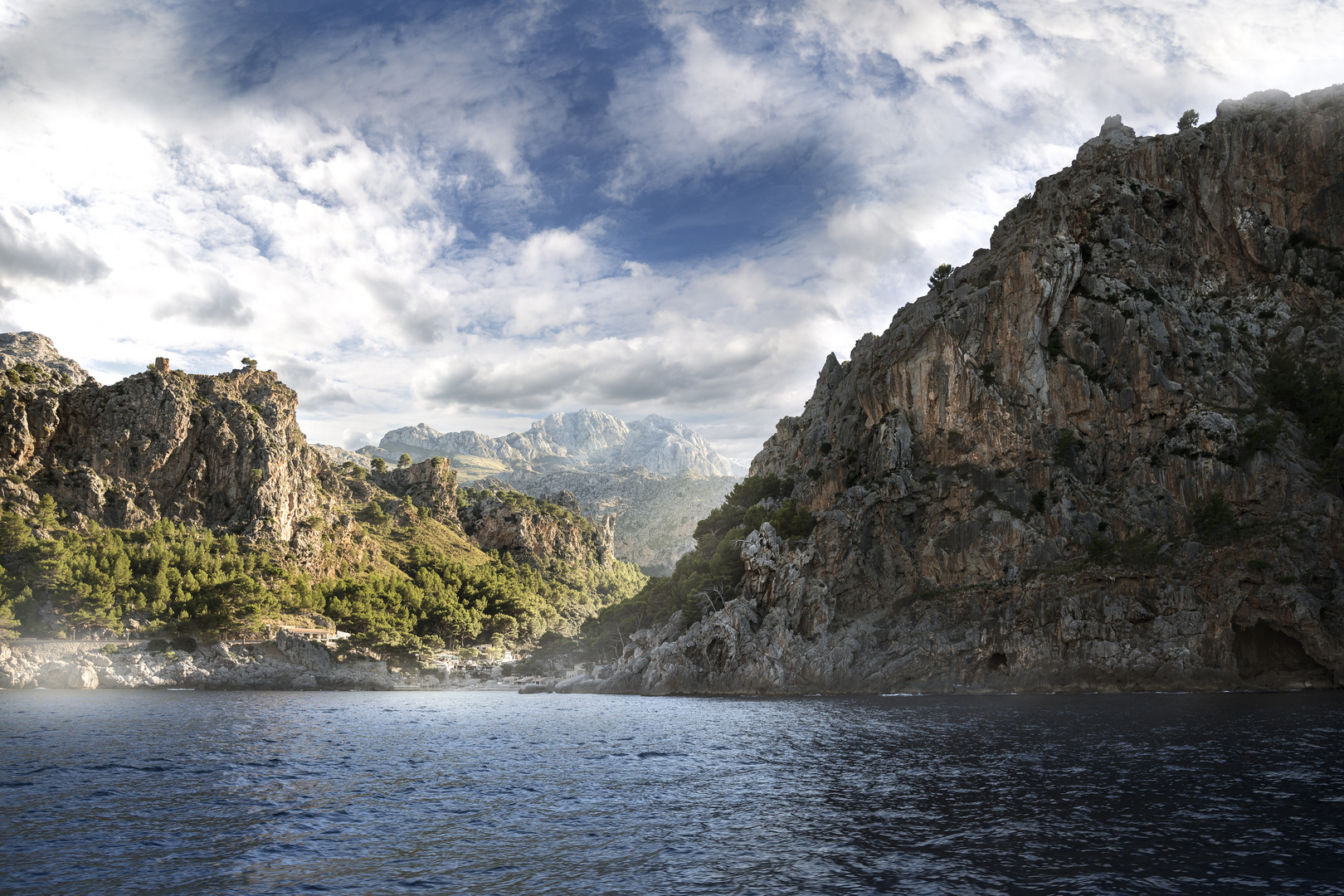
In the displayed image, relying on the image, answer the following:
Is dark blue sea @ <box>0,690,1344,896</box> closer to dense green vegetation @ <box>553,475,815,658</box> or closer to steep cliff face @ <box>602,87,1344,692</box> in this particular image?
steep cliff face @ <box>602,87,1344,692</box>

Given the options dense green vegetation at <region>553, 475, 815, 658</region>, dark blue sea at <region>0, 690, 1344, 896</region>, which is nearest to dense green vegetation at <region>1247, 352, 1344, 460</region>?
dark blue sea at <region>0, 690, 1344, 896</region>

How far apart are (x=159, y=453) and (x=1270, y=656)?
194042 mm

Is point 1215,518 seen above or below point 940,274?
below

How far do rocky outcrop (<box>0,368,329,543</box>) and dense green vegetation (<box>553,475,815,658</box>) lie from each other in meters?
75.0

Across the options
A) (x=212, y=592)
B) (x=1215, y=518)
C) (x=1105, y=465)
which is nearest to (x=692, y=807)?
(x=1215, y=518)

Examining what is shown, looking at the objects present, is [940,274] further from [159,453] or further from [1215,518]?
[159,453]

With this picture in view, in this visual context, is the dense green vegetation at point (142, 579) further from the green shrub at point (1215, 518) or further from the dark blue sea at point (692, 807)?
the green shrub at point (1215, 518)

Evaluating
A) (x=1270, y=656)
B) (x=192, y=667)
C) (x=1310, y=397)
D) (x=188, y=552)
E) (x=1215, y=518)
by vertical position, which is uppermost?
(x=1310, y=397)

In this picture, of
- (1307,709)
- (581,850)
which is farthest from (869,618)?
(581,850)

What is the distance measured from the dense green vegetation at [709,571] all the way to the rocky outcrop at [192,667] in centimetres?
4466

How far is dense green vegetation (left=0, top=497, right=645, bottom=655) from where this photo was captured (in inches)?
4486

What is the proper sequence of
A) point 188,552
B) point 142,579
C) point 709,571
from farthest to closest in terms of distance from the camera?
1. point 188,552
2. point 709,571
3. point 142,579

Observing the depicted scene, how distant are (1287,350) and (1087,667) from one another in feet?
196

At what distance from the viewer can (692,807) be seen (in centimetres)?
3353
